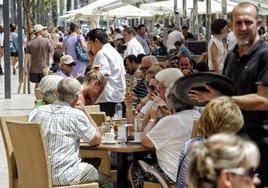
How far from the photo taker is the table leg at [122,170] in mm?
8359

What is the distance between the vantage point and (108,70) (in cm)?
1173

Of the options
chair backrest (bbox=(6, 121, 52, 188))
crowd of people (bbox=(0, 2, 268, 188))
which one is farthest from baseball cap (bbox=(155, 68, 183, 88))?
chair backrest (bbox=(6, 121, 52, 188))

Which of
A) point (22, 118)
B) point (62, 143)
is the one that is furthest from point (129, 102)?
point (62, 143)

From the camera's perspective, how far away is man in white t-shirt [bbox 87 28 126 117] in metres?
11.7

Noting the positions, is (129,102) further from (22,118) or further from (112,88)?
(22,118)

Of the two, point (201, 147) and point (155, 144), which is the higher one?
point (201, 147)

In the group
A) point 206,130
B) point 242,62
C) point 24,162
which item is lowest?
point 24,162

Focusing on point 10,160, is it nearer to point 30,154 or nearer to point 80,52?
point 30,154

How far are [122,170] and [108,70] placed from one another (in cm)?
353

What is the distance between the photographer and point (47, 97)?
845 centimetres

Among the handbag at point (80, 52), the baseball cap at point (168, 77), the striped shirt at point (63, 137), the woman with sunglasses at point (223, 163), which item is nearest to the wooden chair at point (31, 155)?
the striped shirt at point (63, 137)

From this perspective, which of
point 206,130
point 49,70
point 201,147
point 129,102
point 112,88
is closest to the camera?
point 201,147

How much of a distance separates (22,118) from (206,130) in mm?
3951

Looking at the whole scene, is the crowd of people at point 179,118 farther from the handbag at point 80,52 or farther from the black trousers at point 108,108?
the handbag at point 80,52
